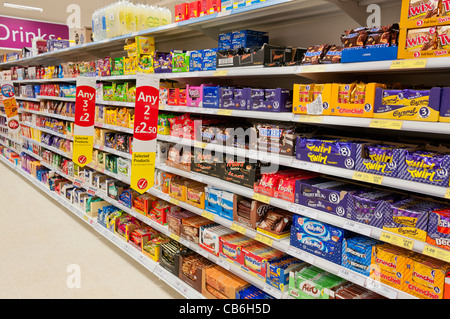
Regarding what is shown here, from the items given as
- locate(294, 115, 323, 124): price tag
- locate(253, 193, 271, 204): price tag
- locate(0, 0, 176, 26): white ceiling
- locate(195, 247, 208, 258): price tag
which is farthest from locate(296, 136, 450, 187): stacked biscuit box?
locate(0, 0, 176, 26): white ceiling

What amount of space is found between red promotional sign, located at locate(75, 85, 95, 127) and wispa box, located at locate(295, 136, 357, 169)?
8.93 ft

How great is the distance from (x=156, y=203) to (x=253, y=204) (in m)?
1.51

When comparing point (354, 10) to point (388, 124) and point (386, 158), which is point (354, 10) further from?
point (386, 158)

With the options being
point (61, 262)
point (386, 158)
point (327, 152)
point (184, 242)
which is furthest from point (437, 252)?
point (61, 262)

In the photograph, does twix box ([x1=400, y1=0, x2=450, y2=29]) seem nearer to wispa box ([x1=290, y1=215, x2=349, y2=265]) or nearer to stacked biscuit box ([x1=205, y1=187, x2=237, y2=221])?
wispa box ([x1=290, y1=215, x2=349, y2=265])

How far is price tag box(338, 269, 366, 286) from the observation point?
1850 millimetres

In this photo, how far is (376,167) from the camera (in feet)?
5.87

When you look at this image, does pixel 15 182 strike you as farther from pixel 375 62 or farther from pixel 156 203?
pixel 375 62

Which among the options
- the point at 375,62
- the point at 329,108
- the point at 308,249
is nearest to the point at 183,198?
the point at 308,249

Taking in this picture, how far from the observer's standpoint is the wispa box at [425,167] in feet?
Answer: 5.13

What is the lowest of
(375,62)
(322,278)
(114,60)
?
(322,278)

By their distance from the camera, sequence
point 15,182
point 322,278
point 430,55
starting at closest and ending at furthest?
point 430,55 → point 322,278 → point 15,182

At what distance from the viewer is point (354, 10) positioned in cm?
216

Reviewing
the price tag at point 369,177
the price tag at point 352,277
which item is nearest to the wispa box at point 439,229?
the price tag at point 369,177
